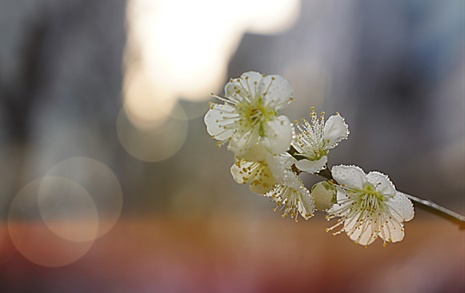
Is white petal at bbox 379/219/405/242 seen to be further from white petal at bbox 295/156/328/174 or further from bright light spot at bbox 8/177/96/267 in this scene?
bright light spot at bbox 8/177/96/267

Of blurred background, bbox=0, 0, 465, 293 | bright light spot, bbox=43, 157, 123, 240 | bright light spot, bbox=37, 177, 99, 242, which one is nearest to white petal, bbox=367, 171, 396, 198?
blurred background, bbox=0, 0, 465, 293

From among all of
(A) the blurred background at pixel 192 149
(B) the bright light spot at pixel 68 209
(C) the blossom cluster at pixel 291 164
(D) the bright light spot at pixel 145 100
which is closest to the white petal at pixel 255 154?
(C) the blossom cluster at pixel 291 164

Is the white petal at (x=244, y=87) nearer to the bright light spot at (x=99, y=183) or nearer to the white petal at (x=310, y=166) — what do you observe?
the white petal at (x=310, y=166)

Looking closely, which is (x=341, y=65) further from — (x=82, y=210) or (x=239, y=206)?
(x=82, y=210)

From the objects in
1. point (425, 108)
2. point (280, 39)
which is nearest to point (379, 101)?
point (425, 108)

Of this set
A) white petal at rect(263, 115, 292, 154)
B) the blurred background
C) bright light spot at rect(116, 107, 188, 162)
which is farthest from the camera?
bright light spot at rect(116, 107, 188, 162)

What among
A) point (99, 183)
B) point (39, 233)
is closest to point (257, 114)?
point (39, 233)
